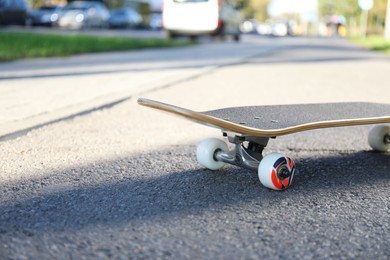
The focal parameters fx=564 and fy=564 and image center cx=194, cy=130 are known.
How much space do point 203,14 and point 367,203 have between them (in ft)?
49.4

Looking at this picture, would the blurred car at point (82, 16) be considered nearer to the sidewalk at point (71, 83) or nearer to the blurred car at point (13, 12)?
the blurred car at point (13, 12)

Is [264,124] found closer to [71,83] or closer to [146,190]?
[146,190]

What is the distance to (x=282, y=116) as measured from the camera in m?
2.59

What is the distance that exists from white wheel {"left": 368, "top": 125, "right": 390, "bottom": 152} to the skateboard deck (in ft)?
0.50

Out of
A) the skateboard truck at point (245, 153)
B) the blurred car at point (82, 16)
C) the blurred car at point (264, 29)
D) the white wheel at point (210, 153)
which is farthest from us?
the blurred car at point (264, 29)

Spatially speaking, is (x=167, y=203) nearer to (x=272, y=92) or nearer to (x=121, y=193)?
(x=121, y=193)

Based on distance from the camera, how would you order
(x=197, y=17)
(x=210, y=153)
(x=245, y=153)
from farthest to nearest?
(x=197, y=17) < (x=210, y=153) < (x=245, y=153)

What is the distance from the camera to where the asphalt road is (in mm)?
1729

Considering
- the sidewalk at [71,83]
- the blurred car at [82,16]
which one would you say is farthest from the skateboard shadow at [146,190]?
the blurred car at [82,16]

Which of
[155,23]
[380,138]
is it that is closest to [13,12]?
[380,138]

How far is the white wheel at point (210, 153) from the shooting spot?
2.58m

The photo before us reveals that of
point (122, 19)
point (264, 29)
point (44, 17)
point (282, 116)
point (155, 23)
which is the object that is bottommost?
point (264, 29)

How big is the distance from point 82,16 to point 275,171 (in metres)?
22.5

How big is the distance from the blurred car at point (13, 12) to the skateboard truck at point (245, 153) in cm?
1712
